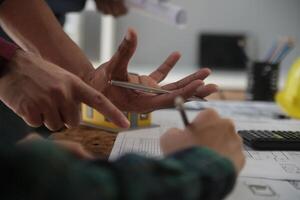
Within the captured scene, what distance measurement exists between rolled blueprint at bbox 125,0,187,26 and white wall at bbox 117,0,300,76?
112 cm

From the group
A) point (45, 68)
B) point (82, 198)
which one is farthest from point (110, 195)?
point (45, 68)

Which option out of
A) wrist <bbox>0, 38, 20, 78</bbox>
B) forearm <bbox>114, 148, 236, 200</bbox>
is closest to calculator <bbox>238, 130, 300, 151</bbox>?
forearm <bbox>114, 148, 236, 200</bbox>

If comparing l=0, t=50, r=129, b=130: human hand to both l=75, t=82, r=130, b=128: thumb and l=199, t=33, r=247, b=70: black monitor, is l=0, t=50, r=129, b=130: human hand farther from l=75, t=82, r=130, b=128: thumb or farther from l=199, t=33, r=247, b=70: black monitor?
l=199, t=33, r=247, b=70: black monitor

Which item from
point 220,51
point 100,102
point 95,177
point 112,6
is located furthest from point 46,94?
point 220,51

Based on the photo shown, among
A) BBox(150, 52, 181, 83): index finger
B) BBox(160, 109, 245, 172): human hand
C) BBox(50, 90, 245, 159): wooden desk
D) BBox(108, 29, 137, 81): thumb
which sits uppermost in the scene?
BBox(108, 29, 137, 81): thumb

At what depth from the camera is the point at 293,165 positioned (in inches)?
21.5

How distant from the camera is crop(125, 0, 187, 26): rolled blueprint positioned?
1076 mm

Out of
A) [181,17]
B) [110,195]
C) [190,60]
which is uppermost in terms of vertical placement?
[181,17]

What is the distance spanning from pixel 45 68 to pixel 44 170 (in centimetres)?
32

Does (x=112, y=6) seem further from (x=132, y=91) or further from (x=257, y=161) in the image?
(x=257, y=161)

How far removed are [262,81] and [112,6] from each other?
1.80 ft

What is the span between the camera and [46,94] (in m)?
0.54

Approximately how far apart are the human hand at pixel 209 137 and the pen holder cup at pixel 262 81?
2.81ft

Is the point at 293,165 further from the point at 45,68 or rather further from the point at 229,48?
the point at 229,48
